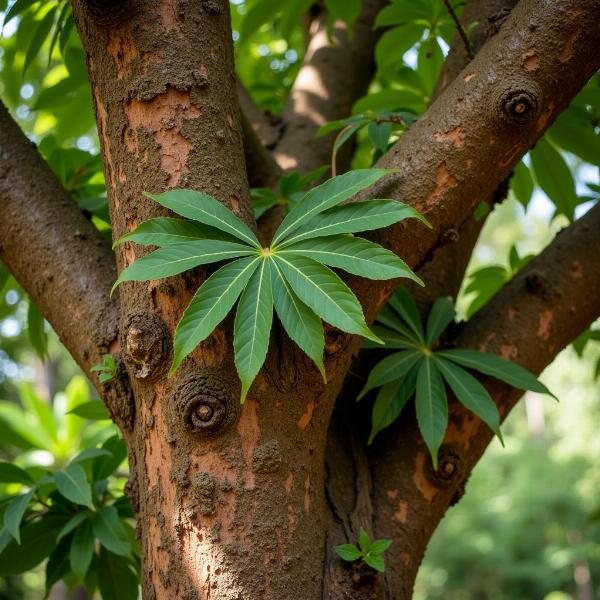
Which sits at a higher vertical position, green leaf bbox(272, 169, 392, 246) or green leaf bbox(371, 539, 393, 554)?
green leaf bbox(272, 169, 392, 246)

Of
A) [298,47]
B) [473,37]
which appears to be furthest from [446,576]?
[473,37]

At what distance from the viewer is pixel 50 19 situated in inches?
67.2

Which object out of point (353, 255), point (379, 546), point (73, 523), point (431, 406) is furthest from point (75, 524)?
point (353, 255)

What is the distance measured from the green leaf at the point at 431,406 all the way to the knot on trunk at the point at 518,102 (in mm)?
510

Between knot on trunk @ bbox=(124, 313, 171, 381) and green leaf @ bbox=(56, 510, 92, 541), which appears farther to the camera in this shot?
green leaf @ bbox=(56, 510, 92, 541)

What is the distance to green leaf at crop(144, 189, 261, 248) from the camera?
100 cm

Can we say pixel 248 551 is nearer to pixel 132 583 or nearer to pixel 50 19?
pixel 132 583

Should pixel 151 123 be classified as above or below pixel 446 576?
below

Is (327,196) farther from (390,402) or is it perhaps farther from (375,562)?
(375,562)

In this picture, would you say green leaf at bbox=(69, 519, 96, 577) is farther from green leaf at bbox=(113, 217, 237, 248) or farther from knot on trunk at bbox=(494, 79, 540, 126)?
knot on trunk at bbox=(494, 79, 540, 126)

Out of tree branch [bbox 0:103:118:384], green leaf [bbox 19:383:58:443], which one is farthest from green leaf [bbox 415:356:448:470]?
green leaf [bbox 19:383:58:443]

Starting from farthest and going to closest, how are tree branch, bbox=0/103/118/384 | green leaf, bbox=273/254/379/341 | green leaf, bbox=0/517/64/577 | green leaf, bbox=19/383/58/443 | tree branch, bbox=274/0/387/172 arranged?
green leaf, bbox=19/383/58/443 → tree branch, bbox=274/0/387/172 → green leaf, bbox=0/517/64/577 → tree branch, bbox=0/103/118/384 → green leaf, bbox=273/254/379/341

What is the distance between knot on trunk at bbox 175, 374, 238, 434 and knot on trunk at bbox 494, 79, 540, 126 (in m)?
0.66

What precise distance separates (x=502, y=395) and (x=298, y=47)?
2.35m
